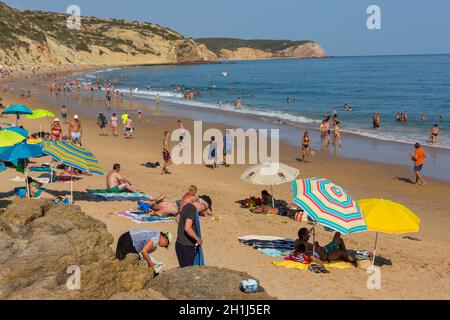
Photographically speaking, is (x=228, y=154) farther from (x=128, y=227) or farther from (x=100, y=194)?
(x=128, y=227)

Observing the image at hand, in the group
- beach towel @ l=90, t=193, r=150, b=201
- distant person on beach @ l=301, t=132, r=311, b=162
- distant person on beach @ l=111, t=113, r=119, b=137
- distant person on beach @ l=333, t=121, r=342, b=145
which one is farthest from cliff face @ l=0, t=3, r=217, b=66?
beach towel @ l=90, t=193, r=150, b=201

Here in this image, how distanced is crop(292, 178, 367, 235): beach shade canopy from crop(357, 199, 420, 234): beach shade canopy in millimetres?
190

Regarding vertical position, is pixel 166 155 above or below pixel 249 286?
above

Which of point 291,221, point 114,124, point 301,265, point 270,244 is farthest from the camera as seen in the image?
point 114,124

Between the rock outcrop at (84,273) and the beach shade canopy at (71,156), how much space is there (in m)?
2.46

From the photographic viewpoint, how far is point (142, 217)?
11.4 m

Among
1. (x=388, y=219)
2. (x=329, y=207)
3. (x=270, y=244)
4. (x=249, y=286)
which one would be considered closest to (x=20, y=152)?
(x=270, y=244)

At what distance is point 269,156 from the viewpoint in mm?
21953

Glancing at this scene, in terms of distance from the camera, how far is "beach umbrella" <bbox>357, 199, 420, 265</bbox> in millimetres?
8680

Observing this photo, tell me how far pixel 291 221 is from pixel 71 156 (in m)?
5.41

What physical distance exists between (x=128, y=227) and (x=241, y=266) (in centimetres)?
288

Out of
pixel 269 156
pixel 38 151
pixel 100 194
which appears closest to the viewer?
pixel 38 151

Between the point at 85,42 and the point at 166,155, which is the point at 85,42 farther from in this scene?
the point at 166,155
